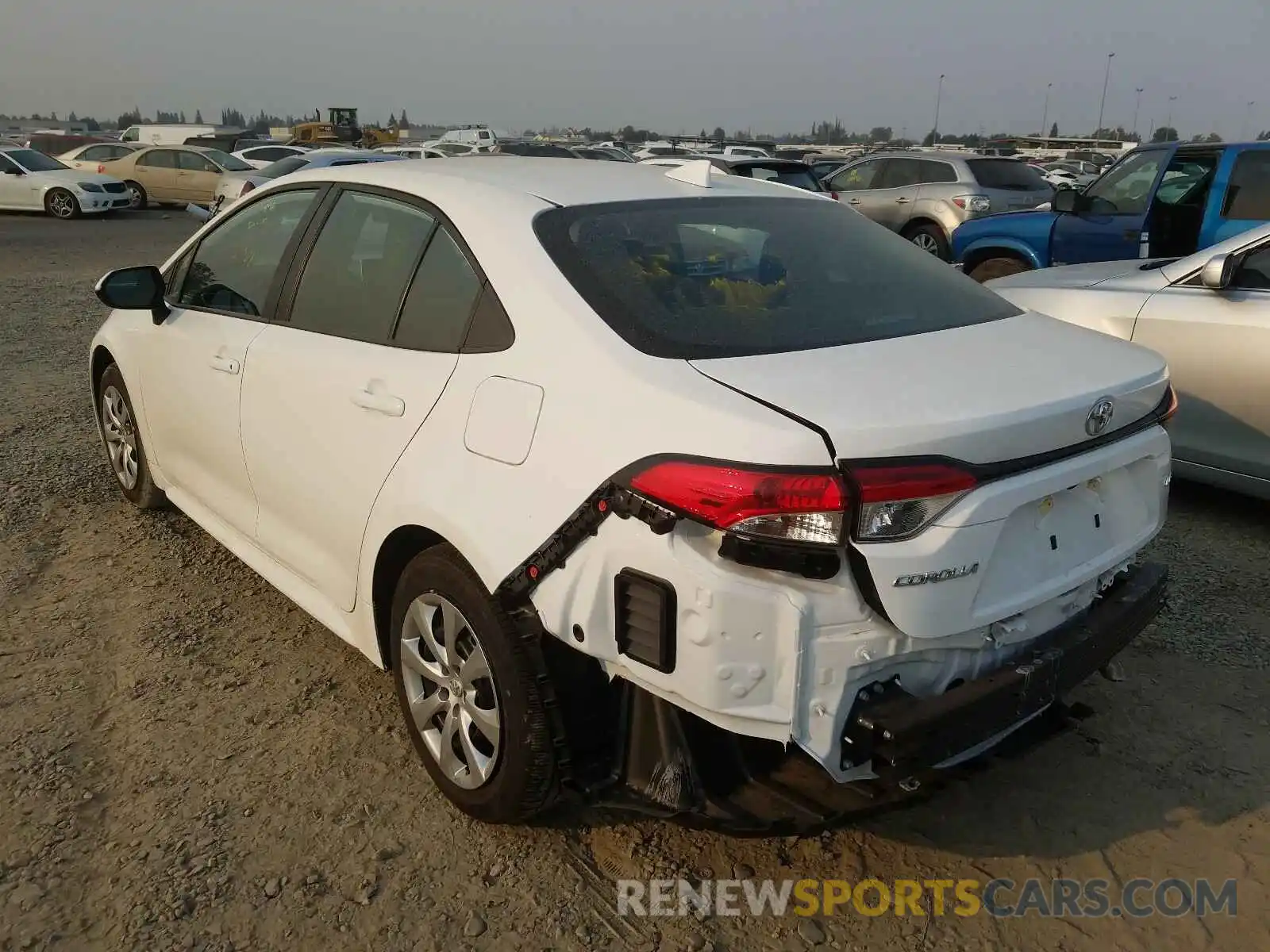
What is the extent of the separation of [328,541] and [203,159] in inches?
900

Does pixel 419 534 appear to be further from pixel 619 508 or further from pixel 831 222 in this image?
pixel 831 222

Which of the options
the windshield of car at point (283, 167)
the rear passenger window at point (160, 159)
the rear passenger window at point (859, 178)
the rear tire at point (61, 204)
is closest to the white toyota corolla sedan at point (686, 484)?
the rear passenger window at point (859, 178)

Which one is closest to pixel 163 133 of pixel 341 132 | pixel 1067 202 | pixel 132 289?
pixel 341 132

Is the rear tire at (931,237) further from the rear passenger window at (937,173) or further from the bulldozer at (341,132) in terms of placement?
the bulldozer at (341,132)

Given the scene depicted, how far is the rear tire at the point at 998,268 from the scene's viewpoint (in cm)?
872

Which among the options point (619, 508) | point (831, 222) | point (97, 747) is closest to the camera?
point (619, 508)

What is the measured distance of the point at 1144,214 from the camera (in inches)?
314

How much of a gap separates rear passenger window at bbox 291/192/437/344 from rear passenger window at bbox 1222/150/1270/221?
659 cm

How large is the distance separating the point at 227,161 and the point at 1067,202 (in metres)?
20.4

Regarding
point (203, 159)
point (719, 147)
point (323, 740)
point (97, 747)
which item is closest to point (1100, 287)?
point (323, 740)

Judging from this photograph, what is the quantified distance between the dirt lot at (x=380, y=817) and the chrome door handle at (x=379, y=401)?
1040 millimetres

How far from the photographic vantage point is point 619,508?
2.12 meters

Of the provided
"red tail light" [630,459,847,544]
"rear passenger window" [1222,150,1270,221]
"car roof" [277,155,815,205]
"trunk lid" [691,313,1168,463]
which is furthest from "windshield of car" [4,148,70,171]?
"red tail light" [630,459,847,544]

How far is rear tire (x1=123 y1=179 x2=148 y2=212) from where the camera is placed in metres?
22.8
